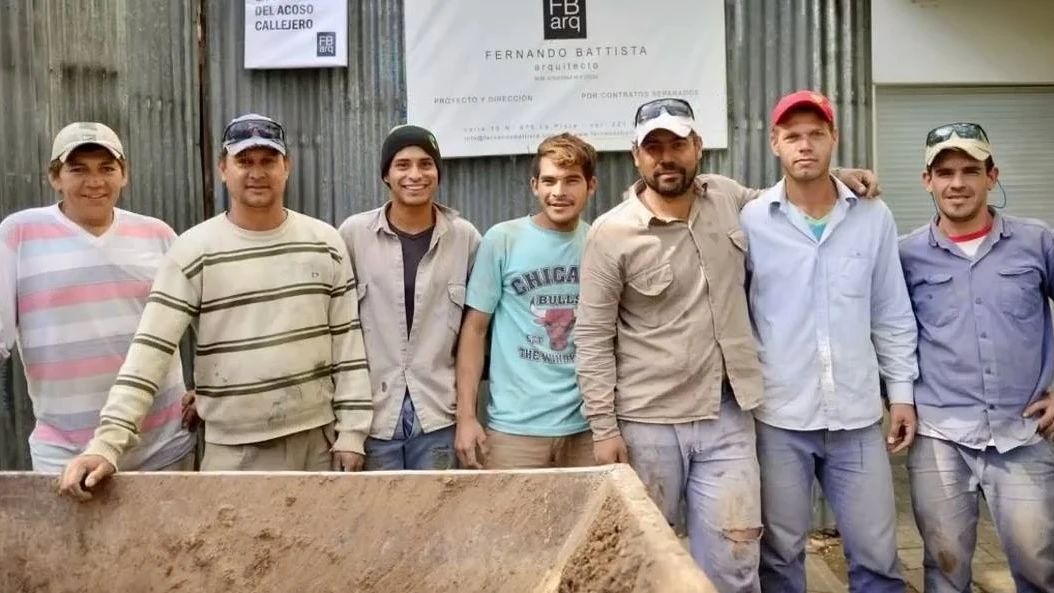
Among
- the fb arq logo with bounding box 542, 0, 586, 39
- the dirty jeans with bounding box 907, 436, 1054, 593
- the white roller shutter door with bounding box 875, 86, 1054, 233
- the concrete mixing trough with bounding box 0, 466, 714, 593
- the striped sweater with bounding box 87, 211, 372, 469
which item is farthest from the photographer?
the white roller shutter door with bounding box 875, 86, 1054, 233

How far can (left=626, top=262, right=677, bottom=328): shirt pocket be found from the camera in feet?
9.40

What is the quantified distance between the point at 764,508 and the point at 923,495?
0.57 metres

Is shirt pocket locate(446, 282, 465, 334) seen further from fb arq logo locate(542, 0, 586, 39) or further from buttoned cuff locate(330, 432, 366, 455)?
fb arq logo locate(542, 0, 586, 39)

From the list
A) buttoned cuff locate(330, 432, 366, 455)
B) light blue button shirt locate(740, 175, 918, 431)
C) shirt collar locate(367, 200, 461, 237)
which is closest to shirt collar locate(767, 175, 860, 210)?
light blue button shirt locate(740, 175, 918, 431)

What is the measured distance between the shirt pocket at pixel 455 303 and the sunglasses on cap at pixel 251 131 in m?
0.82

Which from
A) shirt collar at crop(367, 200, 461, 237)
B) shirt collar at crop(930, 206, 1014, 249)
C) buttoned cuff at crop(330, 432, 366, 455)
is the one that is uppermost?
shirt collar at crop(367, 200, 461, 237)

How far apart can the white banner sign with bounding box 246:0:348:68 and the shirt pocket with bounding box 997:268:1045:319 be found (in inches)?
131

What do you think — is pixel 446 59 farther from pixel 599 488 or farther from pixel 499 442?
pixel 599 488

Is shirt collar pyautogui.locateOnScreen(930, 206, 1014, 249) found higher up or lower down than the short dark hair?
lower down

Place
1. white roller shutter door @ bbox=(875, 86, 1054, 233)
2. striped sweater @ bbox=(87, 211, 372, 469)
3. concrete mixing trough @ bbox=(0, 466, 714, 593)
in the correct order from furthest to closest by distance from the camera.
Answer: white roller shutter door @ bbox=(875, 86, 1054, 233)
striped sweater @ bbox=(87, 211, 372, 469)
concrete mixing trough @ bbox=(0, 466, 714, 593)

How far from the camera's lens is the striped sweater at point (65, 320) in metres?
2.89

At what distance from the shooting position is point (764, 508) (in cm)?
302

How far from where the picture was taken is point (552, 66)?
4.43 m

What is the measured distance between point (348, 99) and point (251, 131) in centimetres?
171
